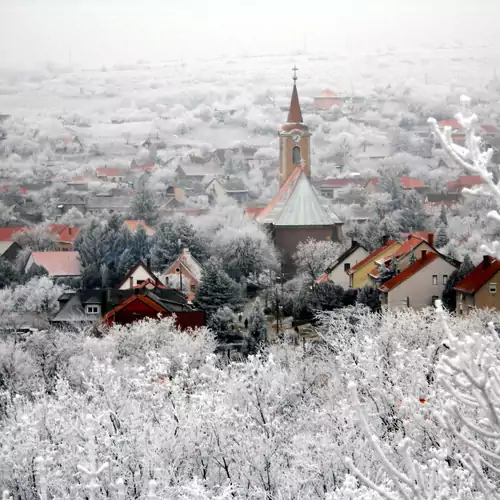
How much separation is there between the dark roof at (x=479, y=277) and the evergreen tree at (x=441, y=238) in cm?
1349

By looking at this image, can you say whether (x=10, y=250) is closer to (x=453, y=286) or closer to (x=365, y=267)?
(x=365, y=267)

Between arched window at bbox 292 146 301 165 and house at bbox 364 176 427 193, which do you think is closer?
arched window at bbox 292 146 301 165

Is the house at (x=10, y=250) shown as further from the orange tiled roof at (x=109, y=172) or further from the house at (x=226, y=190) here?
the orange tiled roof at (x=109, y=172)

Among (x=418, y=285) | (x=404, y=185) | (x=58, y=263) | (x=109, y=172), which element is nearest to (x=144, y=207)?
(x=109, y=172)

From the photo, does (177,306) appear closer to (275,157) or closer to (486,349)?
(486,349)

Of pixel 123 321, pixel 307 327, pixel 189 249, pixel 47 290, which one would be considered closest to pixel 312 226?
pixel 189 249

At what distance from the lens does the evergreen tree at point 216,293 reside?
25359mm

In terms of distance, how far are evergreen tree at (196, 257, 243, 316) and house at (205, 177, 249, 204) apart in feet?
93.6

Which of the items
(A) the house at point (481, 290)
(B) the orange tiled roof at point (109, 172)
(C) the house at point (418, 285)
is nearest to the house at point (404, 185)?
(B) the orange tiled roof at point (109, 172)

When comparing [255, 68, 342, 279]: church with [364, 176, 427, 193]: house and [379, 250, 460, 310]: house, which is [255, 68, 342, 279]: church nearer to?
[364, 176, 427, 193]: house

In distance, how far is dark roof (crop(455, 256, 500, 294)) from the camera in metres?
22.0

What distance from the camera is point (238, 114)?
66.8 m

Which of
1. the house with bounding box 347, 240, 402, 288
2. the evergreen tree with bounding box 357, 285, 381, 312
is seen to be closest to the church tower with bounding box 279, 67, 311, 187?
the house with bounding box 347, 240, 402, 288

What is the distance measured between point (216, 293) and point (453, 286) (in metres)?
5.39
